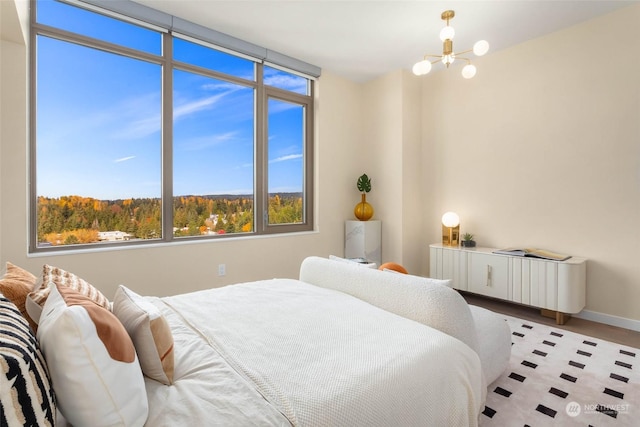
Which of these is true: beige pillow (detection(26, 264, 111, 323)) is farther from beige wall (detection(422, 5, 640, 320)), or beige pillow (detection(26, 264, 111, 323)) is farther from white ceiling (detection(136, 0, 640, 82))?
beige wall (detection(422, 5, 640, 320))

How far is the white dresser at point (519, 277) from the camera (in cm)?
280

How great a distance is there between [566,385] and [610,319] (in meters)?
1.49

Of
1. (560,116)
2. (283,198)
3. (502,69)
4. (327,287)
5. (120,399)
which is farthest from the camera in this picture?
(283,198)

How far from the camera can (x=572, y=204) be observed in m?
3.04

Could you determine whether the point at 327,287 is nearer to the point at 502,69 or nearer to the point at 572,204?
the point at 572,204

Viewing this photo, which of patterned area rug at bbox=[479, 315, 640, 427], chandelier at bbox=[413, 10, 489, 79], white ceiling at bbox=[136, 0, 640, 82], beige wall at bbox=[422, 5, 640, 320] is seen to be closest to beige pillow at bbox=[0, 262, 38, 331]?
patterned area rug at bbox=[479, 315, 640, 427]

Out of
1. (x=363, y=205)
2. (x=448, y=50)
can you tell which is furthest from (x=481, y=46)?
(x=363, y=205)

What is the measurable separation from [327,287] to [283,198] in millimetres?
2032

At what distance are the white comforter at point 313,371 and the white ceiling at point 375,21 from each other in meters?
2.51

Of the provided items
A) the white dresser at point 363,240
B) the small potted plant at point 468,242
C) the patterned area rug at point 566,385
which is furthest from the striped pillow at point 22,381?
the small potted plant at point 468,242

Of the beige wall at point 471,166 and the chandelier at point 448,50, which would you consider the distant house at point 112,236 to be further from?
the chandelier at point 448,50

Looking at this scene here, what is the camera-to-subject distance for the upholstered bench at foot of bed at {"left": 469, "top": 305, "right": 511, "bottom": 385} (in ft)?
5.35

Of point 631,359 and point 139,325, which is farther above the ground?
point 139,325

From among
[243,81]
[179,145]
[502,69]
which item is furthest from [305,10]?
A: [502,69]
